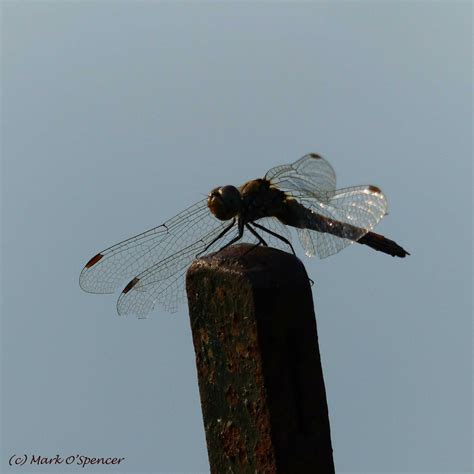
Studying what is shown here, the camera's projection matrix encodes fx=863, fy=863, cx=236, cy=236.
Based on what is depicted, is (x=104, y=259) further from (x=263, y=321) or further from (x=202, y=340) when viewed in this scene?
(x=263, y=321)

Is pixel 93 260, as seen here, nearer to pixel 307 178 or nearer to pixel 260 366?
pixel 307 178

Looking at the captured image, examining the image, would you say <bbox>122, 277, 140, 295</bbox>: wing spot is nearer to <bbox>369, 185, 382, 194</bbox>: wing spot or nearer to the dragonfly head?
the dragonfly head

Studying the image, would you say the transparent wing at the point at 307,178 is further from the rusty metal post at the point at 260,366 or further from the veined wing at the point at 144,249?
the rusty metal post at the point at 260,366

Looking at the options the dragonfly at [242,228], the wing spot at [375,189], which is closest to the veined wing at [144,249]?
the dragonfly at [242,228]

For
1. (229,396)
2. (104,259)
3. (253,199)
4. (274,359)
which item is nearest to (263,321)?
(274,359)

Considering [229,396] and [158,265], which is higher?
[158,265]

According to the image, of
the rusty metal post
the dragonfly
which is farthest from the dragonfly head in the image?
the rusty metal post
